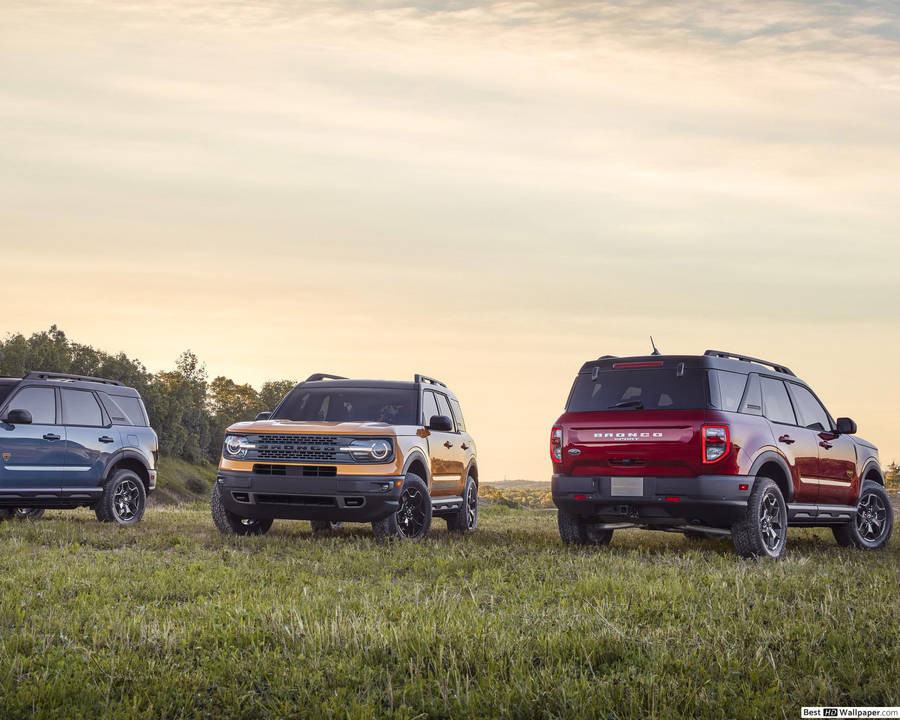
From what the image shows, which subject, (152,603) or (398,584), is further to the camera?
(398,584)

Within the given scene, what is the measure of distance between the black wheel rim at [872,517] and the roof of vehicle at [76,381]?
11133 mm

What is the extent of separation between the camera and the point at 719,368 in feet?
37.9

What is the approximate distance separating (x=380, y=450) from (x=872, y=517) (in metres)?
7.26

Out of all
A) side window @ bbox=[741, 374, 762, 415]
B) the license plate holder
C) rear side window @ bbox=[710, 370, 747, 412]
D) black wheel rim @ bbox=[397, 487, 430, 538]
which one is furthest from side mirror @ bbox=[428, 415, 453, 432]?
side window @ bbox=[741, 374, 762, 415]

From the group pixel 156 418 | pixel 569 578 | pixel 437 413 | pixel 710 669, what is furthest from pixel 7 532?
pixel 156 418

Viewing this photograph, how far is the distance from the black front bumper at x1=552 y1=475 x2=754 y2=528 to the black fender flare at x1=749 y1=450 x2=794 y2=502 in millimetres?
191

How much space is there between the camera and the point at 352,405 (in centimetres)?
1384

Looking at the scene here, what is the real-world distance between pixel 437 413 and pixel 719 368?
457 cm

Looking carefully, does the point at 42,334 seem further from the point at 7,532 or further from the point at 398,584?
the point at 398,584

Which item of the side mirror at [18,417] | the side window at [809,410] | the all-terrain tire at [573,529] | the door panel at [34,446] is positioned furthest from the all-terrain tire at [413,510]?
the door panel at [34,446]

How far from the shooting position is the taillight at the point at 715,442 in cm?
1102

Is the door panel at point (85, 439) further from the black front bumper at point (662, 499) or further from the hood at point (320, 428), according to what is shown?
the black front bumper at point (662, 499)

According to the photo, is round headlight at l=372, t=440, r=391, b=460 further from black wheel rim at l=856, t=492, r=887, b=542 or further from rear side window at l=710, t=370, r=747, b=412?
black wheel rim at l=856, t=492, r=887, b=542

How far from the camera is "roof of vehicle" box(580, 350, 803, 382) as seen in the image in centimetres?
1146
